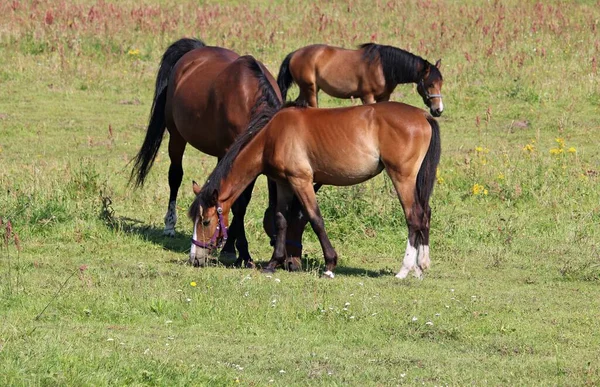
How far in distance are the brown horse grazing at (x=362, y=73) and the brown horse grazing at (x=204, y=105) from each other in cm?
465

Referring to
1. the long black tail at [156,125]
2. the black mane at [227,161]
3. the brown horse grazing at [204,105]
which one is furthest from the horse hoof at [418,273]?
the long black tail at [156,125]

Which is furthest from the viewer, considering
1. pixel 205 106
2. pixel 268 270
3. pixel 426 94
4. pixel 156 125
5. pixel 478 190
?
pixel 426 94

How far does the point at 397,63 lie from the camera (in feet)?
55.5

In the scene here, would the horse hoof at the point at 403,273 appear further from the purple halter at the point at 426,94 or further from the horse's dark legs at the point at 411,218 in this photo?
the purple halter at the point at 426,94

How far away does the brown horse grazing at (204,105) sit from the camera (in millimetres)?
10625

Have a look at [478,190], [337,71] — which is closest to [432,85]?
[337,71]

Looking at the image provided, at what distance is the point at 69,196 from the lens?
40.2ft

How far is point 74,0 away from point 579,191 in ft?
→ 53.9

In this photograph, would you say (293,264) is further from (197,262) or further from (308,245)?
(308,245)

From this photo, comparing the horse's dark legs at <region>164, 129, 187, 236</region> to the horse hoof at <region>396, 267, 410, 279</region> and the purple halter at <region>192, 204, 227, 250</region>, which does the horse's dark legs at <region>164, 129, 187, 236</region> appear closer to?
the purple halter at <region>192, 204, 227, 250</region>

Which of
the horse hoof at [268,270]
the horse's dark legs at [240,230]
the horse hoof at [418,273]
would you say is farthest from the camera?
the horse's dark legs at [240,230]

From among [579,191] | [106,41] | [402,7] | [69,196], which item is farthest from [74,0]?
[579,191]

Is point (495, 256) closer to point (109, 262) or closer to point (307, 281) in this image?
point (307, 281)

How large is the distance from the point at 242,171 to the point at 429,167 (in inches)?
67.2
